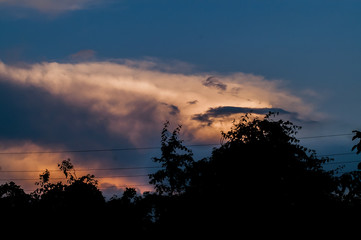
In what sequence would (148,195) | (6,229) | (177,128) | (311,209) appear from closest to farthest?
(311,209) → (6,229) → (148,195) → (177,128)

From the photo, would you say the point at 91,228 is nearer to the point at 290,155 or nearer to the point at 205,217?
the point at 205,217

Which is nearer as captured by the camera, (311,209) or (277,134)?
(311,209)

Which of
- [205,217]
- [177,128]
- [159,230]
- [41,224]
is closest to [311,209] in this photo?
[205,217]

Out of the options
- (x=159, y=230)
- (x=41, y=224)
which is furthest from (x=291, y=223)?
(x=41, y=224)

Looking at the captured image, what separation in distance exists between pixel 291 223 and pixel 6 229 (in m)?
20.2

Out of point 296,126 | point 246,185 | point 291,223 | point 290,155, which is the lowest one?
point 291,223

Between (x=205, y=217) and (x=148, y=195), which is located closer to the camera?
(x=205, y=217)

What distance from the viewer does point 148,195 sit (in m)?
39.6

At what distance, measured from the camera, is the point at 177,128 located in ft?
174

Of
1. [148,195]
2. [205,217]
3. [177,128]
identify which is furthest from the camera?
[177,128]

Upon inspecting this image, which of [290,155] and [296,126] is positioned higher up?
[296,126]

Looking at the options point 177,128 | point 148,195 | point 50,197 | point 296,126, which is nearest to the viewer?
point 50,197

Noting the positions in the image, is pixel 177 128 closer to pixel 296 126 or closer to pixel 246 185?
pixel 296 126

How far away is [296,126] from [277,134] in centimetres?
285
